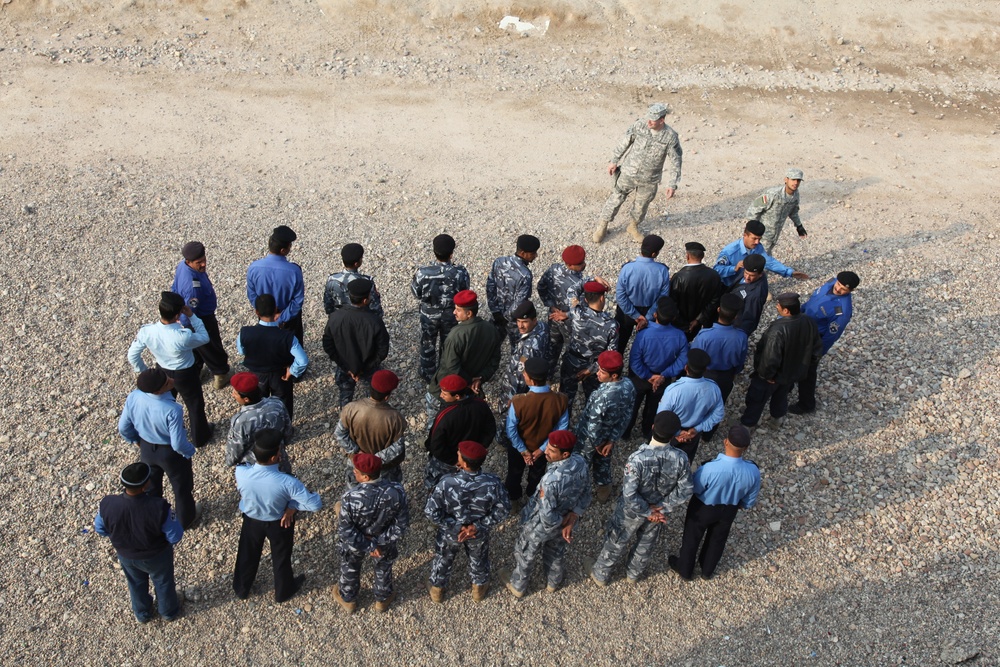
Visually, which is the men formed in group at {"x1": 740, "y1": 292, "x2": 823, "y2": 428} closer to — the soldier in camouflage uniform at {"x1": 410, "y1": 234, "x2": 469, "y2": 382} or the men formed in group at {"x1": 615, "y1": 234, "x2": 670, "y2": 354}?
the men formed in group at {"x1": 615, "y1": 234, "x2": 670, "y2": 354}

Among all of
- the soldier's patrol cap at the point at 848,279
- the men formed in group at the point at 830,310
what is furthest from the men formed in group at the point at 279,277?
the soldier's patrol cap at the point at 848,279

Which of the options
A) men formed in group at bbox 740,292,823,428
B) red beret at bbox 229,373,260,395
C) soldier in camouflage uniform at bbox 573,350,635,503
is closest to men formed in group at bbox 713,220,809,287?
men formed in group at bbox 740,292,823,428

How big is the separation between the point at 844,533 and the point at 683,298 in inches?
121

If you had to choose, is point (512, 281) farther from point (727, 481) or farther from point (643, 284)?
point (727, 481)

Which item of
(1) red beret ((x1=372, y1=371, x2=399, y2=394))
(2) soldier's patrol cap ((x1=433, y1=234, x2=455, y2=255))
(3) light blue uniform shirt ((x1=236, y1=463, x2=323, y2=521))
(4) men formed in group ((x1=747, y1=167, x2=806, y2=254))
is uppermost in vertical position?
(4) men formed in group ((x1=747, y1=167, x2=806, y2=254))

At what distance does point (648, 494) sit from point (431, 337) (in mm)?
3474

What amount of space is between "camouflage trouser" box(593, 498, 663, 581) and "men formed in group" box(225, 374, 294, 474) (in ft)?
10.2

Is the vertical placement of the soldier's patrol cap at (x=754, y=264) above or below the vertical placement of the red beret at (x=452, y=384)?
above

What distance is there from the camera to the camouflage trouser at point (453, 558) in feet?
22.7

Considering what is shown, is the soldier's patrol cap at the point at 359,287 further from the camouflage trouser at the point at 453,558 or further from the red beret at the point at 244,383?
the camouflage trouser at the point at 453,558

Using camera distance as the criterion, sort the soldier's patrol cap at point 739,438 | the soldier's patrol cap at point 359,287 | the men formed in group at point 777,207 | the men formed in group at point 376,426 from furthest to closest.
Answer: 1. the men formed in group at point 777,207
2. the soldier's patrol cap at point 359,287
3. the men formed in group at point 376,426
4. the soldier's patrol cap at point 739,438

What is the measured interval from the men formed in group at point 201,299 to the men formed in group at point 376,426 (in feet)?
7.90

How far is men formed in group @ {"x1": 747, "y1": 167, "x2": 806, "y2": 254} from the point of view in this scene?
11.0m

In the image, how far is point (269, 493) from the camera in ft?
21.6
